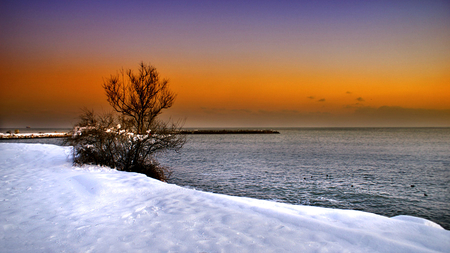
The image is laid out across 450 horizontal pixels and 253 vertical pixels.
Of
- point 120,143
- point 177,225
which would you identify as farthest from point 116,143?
point 177,225

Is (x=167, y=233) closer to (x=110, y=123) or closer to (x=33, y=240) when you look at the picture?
(x=33, y=240)

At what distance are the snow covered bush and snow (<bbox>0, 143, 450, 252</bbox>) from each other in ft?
15.2

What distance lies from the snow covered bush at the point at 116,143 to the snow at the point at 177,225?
462cm

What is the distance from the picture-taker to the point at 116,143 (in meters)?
13.7

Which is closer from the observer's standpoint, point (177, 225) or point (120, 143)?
point (177, 225)

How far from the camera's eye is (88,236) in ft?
15.7

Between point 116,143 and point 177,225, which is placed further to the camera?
point 116,143

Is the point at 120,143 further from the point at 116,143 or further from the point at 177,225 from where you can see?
the point at 177,225

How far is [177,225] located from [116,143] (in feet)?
32.3

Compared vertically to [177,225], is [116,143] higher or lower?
higher

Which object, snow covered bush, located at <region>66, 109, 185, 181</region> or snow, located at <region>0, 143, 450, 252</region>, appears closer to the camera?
snow, located at <region>0, 143, 450, 252</region>

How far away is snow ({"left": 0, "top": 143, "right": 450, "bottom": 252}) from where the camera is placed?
4441mm

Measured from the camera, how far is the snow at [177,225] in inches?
175

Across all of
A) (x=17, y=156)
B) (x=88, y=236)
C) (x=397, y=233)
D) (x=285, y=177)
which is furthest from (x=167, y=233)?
(x=17, y=156)
